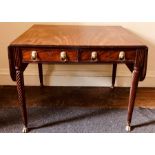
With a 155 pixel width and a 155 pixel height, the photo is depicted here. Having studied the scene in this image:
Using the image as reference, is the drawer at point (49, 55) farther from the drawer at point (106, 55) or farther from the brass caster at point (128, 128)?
the brass caster at point (128, 128)

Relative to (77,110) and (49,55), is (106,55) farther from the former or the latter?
(77,110)

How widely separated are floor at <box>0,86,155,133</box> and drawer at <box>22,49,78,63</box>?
53cm

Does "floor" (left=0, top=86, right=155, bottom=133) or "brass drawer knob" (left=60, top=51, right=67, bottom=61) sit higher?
"brass drawer knob" (left=60, top=51, right=67, bottom=61)

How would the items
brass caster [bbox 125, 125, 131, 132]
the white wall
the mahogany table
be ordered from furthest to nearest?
the white wall
brass caster [bbox 125, 125, 131, 132]
the mahogany table

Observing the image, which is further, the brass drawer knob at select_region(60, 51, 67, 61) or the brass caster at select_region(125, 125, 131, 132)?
the brass caster at select_region(125, 125, 131, 132)

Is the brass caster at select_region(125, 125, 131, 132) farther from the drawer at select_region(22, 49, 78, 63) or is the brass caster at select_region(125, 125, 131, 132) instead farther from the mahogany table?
the drawer at select_region(22, 49, 78, 63)

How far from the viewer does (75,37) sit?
1.62 meters

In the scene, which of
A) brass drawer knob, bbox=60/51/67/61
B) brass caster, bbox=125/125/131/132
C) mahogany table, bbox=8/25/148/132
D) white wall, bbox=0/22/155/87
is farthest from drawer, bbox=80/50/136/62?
white wall, bbox=0/22/155/87

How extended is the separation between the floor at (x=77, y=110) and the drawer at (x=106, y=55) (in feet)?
1.74

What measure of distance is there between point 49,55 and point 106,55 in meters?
0.37

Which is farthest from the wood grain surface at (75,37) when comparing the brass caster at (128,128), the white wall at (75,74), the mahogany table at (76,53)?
the brass caster at (128,128)

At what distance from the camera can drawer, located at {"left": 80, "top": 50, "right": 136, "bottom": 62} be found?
1.45 meters
